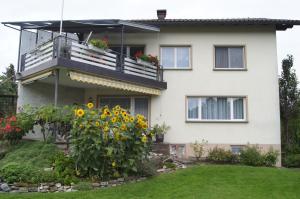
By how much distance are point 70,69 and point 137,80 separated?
446 cm

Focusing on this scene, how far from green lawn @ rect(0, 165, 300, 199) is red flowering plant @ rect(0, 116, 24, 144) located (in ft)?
20.0

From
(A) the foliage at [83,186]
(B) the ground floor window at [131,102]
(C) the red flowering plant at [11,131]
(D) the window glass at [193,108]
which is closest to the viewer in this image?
(A) the foliage at [83,186]

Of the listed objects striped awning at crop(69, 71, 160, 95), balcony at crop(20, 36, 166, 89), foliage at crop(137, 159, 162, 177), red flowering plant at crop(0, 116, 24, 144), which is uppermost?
balcony at crop(20, 36, 166, 89)

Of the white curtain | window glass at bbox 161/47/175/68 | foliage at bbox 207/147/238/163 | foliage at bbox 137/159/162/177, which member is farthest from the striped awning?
foliage at bbox 137/159/162/177

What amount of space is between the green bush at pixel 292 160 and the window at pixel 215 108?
3326mm

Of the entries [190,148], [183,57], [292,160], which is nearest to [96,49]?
[183,57]

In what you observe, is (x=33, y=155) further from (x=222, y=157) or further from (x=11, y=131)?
(x=222, y=157)

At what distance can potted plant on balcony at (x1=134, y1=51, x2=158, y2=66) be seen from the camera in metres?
21.4

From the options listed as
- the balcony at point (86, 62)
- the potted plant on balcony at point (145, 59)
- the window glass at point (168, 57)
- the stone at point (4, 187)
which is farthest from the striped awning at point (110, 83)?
the stone at point (4, 187)

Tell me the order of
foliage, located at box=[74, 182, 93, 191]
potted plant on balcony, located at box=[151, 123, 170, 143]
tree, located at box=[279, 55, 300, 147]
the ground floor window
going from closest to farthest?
1. foliage, located at box=[74, 182, 93, 191]
2. potted plant on balcony, located at box=[151, 123, 170, 143]
3. the ground floor window
4. tree, located at box=[279, 55, 300, 147]

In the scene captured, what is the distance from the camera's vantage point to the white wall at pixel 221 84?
71.4 feet

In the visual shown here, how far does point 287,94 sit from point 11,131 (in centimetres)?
1670

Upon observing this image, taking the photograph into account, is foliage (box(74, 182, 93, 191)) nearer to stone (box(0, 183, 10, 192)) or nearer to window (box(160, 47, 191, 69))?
stone (box(0, 183, 10, 192))

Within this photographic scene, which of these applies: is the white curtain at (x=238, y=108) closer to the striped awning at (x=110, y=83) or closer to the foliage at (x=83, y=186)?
the striped awning at (x=110, y=83)
